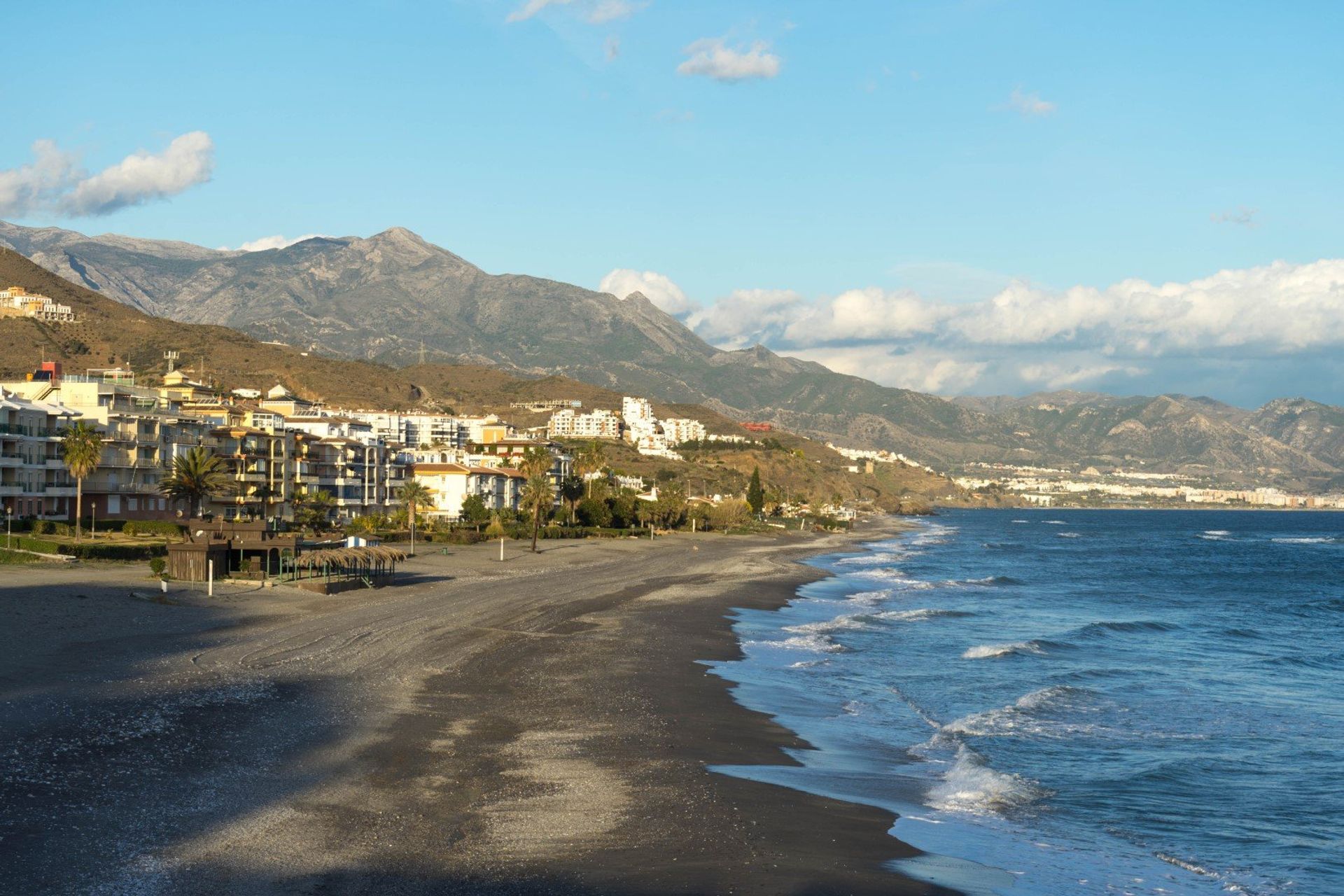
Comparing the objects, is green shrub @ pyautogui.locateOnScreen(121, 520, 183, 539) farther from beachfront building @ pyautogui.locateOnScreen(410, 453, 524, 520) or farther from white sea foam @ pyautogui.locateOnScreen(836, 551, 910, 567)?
white sea foam @ pyautogui.locateOnScreen(836, 551, 910, 567)

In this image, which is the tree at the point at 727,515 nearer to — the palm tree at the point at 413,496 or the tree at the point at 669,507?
the tree at the point at 669,507

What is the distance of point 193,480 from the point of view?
6950 centimetres

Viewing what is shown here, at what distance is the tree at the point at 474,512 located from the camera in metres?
107

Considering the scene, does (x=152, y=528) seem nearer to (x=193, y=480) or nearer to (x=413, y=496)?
(x=193, y=480)

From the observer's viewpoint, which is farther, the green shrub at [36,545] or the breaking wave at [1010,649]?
the green shrub at [36,545]

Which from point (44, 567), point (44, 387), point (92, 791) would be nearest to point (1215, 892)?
point (92, 791)

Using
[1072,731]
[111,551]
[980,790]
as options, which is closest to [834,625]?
[1072,731]

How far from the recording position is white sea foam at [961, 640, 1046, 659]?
4228 centimetres

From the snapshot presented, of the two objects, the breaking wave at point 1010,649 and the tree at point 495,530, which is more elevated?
the tree at point 495,530

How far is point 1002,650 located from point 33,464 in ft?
184

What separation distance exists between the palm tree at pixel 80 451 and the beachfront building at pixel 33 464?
3.52ft

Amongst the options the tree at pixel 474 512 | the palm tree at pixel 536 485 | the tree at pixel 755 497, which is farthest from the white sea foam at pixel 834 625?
the tree at pixel 755 497

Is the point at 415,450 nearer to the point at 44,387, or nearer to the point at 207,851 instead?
the point at 44,387

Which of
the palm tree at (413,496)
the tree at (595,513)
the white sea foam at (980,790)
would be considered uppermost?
the palm tree at (413,496)
